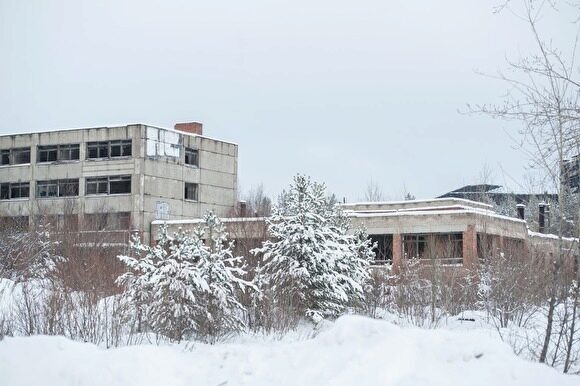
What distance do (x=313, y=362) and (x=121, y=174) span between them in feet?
176

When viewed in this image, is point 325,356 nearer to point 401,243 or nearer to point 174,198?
point 401,243

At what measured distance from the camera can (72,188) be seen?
65.2m

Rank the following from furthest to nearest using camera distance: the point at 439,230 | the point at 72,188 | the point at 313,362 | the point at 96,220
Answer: the point at 72,188
the point at 96,220
the point at 439,230
the point at 313,362

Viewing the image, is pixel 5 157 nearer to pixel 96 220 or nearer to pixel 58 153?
pixel 58 153

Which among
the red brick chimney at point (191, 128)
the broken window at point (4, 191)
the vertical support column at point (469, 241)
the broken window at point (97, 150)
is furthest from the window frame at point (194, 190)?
the vertical support column at point (469, 241)

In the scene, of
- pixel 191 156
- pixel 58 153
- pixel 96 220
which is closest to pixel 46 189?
pixel 58 153

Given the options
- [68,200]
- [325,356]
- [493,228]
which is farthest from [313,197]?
[68,200]

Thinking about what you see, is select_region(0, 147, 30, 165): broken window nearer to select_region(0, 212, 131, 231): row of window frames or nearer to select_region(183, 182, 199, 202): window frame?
select_region(0, 212, 131, 231): row of window frames

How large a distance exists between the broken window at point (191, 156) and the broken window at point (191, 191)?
1608 millimetres

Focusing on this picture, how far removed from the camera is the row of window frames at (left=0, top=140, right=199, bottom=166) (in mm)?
63375

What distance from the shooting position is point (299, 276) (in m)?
28.3

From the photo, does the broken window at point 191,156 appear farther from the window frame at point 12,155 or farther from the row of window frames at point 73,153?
the window frame at point 12,155

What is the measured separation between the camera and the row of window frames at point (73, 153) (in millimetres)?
63375

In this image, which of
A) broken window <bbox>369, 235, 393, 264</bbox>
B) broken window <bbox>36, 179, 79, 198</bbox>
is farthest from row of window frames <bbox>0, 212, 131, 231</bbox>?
broken window <bbox>369, 235, 393, 264</bbox>
